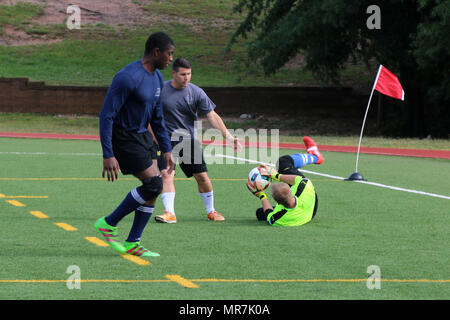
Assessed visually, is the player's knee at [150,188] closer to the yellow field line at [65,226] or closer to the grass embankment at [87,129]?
the yellow field line at [65,226]

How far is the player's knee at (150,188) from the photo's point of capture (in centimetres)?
805

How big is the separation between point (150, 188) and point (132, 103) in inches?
32.5

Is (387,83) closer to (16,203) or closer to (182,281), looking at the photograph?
(16,203)

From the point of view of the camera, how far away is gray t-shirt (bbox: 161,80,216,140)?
10.7m

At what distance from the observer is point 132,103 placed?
317 inches

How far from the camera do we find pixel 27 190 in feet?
45.9

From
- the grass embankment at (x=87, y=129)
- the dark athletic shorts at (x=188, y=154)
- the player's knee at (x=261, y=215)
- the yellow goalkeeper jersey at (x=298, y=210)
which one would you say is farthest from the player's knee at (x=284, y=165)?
the grass embankment at (x=87, y=129)

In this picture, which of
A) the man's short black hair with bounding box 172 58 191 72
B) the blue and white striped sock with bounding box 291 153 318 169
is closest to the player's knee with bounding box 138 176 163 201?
the man's short black hair with bounding box 172 58 191 72

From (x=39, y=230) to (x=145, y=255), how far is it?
215 cm

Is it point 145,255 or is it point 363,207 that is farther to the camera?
point 363,207

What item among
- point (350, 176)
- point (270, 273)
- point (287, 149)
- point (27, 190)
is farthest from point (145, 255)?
point (287, 149)

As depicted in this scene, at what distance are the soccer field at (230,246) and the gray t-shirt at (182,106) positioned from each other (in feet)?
3.96

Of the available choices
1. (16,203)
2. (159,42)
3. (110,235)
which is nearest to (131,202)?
(110,235)
